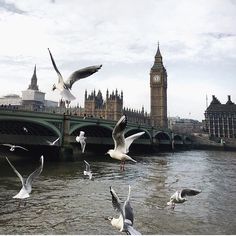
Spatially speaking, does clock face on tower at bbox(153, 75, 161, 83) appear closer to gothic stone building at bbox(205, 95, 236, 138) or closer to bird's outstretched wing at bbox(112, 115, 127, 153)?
gothic stone building at bbox(205, 95, 236, 138)

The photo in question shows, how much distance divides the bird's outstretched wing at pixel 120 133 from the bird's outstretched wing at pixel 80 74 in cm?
127

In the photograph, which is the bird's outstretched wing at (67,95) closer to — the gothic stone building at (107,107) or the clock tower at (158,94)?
the gothic stone building at (107,107)

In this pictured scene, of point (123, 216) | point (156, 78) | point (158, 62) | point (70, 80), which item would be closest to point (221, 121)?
Result: point (156, 78)

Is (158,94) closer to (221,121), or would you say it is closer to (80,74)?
(221,121)

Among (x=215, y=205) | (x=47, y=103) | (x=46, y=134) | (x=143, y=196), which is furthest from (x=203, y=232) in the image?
(x=47, y=103)

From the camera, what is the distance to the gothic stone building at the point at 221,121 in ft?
461

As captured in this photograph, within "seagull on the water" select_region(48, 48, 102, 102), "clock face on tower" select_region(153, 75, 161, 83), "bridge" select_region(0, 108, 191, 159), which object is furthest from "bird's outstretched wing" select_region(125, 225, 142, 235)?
"clock face on tower" select_region(153, 75, 161, 83)

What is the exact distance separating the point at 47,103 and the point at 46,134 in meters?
149

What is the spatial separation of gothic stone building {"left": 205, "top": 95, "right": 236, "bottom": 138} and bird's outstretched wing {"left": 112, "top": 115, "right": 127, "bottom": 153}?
139m

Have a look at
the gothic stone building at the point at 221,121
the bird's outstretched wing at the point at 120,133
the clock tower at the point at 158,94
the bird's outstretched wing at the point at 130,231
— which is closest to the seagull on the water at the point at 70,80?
the bird's outstretched wing at the point at 120,133

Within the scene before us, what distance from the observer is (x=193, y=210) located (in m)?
15.7

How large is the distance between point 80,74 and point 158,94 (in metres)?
151

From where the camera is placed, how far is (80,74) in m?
6.71

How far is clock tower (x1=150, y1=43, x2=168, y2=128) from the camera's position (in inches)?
5977
